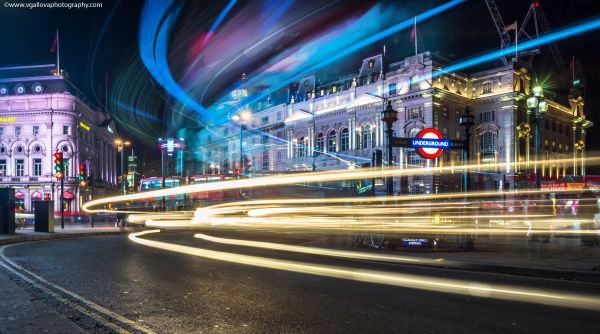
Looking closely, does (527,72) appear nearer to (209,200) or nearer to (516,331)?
(209,200)

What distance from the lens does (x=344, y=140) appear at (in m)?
81.5

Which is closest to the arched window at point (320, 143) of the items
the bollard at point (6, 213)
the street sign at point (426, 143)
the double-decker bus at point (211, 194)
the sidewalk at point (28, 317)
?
the double-decker bus at point (211, 194)

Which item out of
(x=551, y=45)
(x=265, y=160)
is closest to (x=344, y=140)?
(x=265, y=160)

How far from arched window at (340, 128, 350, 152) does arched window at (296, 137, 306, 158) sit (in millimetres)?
9210

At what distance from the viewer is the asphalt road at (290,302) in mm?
6141

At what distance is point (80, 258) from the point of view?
44.3 feet

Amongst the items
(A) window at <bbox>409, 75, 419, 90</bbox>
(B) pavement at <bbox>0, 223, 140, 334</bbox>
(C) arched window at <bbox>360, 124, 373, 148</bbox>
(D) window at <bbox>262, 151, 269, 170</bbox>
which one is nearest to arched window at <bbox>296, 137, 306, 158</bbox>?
(D) window at <bbox>262, 151, 269, 170</bbox>

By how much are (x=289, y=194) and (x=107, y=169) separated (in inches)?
2974

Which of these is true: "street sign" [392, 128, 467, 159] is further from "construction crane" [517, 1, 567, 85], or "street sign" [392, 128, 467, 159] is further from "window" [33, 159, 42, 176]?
"construction crane" [517, 1, 567, 85]

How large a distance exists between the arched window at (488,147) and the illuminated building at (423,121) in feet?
0.45

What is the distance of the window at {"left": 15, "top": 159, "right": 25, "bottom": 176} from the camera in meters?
77.4

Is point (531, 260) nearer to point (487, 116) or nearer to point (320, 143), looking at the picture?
point (487, 116)

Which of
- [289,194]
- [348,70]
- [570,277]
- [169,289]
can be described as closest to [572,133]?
[348,70]

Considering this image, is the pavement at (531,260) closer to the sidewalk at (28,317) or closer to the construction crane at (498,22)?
the sidewalk at (28,317)
